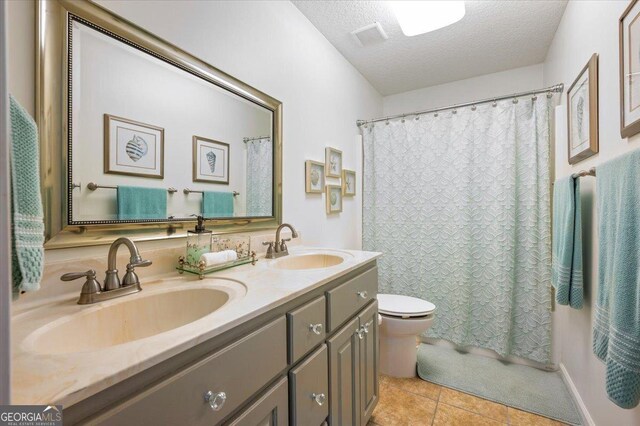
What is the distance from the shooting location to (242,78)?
4.61ft

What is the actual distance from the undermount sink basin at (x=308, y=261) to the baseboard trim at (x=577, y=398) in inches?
57.6

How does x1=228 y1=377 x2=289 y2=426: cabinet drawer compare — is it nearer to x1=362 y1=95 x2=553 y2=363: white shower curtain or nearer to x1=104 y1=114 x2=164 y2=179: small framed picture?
x1=104 y1=114 x2=164 y2=179: small framed picture

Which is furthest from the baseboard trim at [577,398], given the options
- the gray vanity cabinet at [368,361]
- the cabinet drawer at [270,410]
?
the cabinet drawer at [270,410]

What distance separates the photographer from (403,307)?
1904 mm

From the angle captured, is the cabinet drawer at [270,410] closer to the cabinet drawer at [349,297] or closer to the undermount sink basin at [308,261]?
the cabinet drawer at [349,297]

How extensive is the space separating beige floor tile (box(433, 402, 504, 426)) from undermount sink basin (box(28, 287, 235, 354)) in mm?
1447

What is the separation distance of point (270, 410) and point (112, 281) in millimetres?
578

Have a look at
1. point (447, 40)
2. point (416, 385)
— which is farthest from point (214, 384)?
point (447, 40)

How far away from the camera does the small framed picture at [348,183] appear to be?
238 centimetres

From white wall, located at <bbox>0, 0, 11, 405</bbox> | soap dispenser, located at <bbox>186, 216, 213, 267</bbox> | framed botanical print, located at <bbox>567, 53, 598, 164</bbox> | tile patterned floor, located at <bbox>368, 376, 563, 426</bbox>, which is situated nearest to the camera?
white wall, located at <bbox>0, 0, 11, 405</bbox>

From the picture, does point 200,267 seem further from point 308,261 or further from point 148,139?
→ point 308,261

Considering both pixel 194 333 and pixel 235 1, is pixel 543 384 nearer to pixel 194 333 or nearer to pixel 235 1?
pixel 194 333

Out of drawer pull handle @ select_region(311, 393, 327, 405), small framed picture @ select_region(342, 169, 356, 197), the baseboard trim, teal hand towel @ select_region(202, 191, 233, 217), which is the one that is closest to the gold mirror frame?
teal hand towel @ select_region(202, 191, 233, 217)

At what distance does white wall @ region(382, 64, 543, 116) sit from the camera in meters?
2.46
